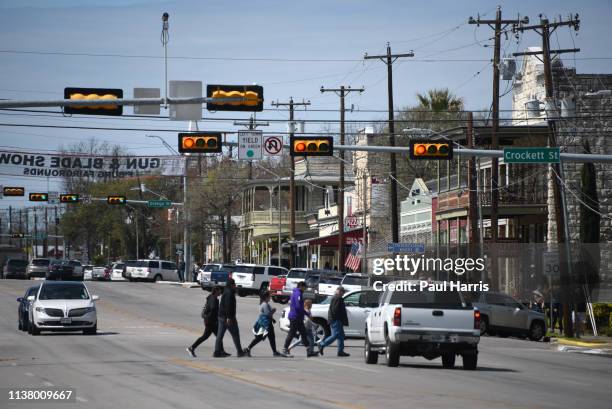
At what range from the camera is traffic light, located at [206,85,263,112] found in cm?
2675

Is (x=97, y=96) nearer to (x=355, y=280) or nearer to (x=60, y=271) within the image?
(x=355, y=280)

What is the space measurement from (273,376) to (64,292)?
49.8ft

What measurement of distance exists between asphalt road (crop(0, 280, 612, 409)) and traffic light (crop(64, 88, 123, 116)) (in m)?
Answer: 5.88

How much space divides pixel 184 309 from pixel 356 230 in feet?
85.6

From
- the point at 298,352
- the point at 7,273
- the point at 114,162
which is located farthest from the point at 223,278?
the point at 298,352

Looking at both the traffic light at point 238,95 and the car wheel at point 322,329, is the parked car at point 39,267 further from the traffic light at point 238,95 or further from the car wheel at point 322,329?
the traffic light at point 238,95

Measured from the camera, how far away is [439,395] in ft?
57.0

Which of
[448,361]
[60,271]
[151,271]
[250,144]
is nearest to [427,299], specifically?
[448,361]

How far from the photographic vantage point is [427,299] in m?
23.6

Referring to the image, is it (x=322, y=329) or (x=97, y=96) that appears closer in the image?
(x=97, y=96)

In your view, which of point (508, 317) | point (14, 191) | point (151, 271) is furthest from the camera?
point (151, 271)

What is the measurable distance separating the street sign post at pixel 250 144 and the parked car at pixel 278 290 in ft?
52.1

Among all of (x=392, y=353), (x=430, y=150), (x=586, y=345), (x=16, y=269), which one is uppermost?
(x=430, y=150)

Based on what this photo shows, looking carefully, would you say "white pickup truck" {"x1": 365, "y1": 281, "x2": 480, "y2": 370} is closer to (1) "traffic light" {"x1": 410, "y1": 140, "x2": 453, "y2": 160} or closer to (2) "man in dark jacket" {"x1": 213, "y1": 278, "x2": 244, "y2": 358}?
(2) "man in dark jacket" {"x1": 213, "y1": 278, "x2": 244, "y2": 358}
